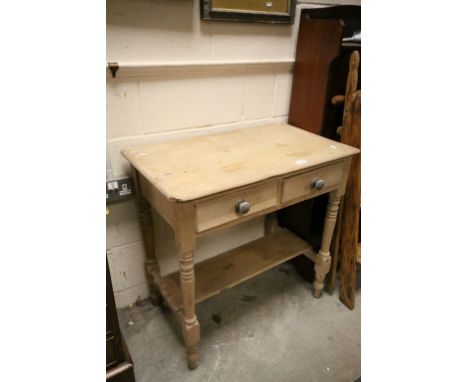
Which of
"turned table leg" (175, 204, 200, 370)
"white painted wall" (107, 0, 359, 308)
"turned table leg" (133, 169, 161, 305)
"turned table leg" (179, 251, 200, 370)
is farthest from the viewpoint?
"turned table leg" (133, 169, 161, 305)

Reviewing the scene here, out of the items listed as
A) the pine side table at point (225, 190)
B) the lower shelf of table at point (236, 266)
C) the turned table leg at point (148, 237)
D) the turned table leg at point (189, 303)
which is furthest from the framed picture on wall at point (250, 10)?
the lower shelf of table at point (236, 266)

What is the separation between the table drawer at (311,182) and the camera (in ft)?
3.75

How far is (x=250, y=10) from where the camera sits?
1.30 meters

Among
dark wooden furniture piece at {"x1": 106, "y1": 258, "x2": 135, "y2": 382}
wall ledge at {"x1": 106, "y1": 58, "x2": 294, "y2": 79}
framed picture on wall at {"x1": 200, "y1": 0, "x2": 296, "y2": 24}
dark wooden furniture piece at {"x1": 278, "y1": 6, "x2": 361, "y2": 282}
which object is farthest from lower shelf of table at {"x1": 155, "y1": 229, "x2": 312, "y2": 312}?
framed picture on wall at {"x1": 200, "y1": 0, "x2": 296, "y2": 24}

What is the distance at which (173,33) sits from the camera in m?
1.20

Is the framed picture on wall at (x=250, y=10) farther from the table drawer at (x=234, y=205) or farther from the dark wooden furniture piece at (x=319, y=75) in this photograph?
the table drawer at (x=234, y=205)

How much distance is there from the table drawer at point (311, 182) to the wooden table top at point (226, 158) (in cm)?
5

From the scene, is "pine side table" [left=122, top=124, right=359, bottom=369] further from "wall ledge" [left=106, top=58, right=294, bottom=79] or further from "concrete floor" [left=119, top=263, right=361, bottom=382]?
"wall ledge" [left=106, top=58, right=294, bottom=79]

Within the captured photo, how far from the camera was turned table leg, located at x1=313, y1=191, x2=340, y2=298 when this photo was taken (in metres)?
1.39

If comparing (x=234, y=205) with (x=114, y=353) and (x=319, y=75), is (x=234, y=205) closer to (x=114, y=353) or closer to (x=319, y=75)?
(x=114, y=353)

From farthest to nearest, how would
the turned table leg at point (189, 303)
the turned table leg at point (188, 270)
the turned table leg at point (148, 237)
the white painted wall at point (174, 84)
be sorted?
the turned table leg at point (148, 237)
the white painted wall at point (174, 84)
the turned table leg at point (189, 303)
the turned table leg at point (188, 270)

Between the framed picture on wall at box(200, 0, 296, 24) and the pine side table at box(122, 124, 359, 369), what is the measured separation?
0.46 metres

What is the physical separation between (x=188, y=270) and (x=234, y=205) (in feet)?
0.89
